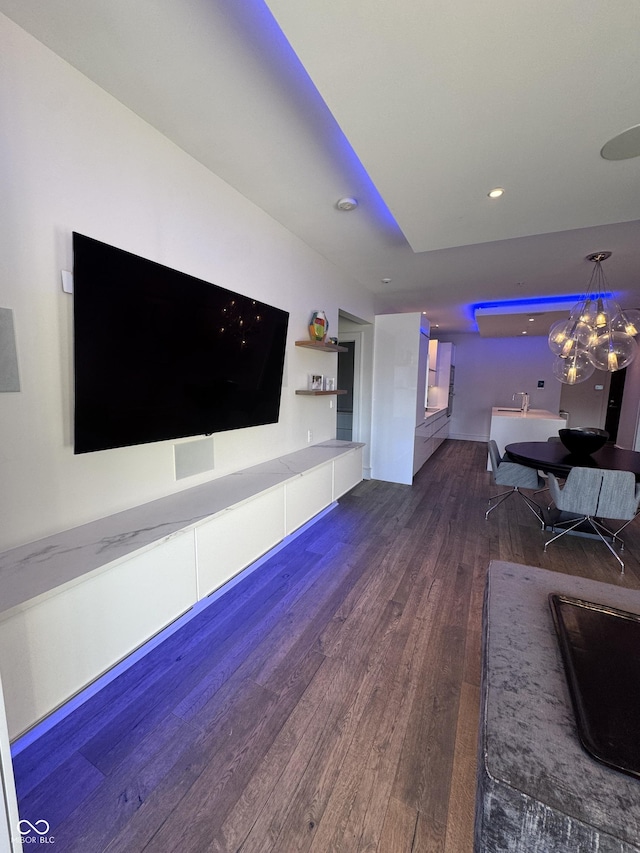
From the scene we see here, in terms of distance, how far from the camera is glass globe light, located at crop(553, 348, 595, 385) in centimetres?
366

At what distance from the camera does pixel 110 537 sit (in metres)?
1.47

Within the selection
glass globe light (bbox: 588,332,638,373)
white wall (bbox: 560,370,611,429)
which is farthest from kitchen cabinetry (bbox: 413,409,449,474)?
white wall (bbox: 560,370,611,429)

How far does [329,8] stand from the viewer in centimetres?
104

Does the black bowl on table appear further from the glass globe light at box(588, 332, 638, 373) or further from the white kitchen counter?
the white kitchen counter

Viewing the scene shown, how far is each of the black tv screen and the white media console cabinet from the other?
40 centimetres

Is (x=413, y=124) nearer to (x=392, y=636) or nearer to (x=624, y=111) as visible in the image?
(x=624, y=111)

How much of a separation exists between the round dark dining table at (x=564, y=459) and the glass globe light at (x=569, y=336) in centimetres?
110

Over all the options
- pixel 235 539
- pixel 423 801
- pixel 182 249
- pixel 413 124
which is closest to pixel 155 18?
pixel 182 249

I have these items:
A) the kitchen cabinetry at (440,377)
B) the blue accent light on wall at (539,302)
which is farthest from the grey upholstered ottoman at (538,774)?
the kitchen cabinetry at (440,377)

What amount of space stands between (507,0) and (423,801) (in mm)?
2627

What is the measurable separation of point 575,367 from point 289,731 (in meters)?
4.24

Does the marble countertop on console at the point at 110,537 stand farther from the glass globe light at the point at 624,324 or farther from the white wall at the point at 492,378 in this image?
the white wall at the point at 492,378

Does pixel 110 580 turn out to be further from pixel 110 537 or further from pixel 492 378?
pixel 492 378

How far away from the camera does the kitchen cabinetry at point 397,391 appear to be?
4.54 metres
